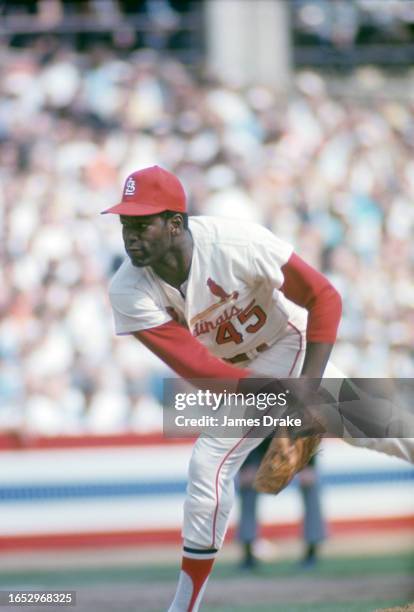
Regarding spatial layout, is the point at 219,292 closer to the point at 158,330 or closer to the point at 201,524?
the point at 158,330

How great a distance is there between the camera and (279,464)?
17.0 feet

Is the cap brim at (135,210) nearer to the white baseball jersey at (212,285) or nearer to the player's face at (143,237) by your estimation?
the player's face at (143,237)

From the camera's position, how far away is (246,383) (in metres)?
5.17

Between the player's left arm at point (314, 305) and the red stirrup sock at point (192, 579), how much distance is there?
88cm

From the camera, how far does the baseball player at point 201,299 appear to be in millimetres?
4969

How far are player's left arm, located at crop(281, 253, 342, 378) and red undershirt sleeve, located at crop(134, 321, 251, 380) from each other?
1.10 feet

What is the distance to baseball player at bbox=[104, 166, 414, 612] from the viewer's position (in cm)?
497

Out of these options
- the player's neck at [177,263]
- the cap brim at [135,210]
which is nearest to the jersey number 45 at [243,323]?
the player's neck at [177,263]

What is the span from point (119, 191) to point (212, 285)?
551cm

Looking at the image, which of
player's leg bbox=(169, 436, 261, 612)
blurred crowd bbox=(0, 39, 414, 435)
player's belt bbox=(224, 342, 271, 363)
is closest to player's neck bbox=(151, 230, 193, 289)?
player's belt bbox=(224, 342, 271, 363)

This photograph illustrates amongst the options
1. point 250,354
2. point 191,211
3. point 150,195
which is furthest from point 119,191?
point 150,195

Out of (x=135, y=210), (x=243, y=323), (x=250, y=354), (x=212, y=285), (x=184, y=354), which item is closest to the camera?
(x=135, y=210)

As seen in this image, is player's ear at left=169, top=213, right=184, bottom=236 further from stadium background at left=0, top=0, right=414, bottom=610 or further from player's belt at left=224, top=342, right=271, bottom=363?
stadium background at left=0, top=0, right=414, bottom=610

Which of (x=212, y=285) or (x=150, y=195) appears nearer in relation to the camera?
(x=150, y=195)
